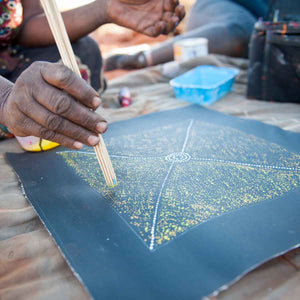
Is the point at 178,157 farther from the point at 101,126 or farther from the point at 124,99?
the point at 124,99

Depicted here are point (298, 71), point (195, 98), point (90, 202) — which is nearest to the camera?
point (90, 202)

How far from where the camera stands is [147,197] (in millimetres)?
583

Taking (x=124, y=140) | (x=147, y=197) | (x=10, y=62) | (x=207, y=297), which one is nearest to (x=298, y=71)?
(x=124, y=140)

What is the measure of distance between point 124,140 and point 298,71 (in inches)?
26.2

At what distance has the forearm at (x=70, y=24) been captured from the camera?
3.19ft

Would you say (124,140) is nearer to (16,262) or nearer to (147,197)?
(147,197)

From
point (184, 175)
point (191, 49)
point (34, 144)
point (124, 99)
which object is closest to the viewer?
point (184, 175)

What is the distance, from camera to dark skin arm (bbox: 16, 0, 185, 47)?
2.97ft

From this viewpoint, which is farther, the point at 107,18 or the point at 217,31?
the point at 217,31

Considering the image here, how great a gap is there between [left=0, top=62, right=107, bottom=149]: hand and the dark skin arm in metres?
0.53

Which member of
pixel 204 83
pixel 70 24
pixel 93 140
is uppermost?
pixel 70 24

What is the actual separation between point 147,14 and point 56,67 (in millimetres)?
564

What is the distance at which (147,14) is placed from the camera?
3.00 ft

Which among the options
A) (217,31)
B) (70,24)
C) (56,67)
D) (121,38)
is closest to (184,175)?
(56,67)
